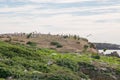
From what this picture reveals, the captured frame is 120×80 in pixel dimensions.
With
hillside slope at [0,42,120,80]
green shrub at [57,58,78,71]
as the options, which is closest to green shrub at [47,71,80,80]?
hillside slope at [0,42,120,80]

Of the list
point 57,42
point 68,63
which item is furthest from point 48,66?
point 57,42

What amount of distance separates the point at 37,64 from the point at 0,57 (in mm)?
2386

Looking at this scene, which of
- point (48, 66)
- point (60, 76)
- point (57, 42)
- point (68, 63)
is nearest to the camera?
point (60, 76)

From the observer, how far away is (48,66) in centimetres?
2922

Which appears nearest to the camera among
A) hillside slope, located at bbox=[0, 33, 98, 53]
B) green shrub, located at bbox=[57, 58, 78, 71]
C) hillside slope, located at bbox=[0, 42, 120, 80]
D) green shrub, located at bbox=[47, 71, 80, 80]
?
green shrub, located at bbox=[47, 71, 80, 80]

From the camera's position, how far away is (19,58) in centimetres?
2992

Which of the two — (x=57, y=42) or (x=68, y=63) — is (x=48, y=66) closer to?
(x=68, y=63)

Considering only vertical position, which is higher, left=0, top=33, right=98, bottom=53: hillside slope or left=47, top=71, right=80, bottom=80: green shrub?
left=0, top=33, right=98, bottom=53: hillside slope

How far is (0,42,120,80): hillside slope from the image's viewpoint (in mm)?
26188

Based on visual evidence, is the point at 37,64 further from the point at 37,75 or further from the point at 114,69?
the point at 114,69

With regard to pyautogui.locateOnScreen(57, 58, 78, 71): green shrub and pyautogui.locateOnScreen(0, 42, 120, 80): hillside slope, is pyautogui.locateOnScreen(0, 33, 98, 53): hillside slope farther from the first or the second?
pyautogui.locateOnScreen(57, 58, 78, 71): green shrub

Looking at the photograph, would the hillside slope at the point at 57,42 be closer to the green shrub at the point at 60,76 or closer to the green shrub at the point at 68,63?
the green shrub at the point at 68,63

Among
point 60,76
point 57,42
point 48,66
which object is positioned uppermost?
point 57,42

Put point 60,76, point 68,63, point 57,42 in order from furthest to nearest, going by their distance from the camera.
→ point 57,42, point 68,63, point 60,76
